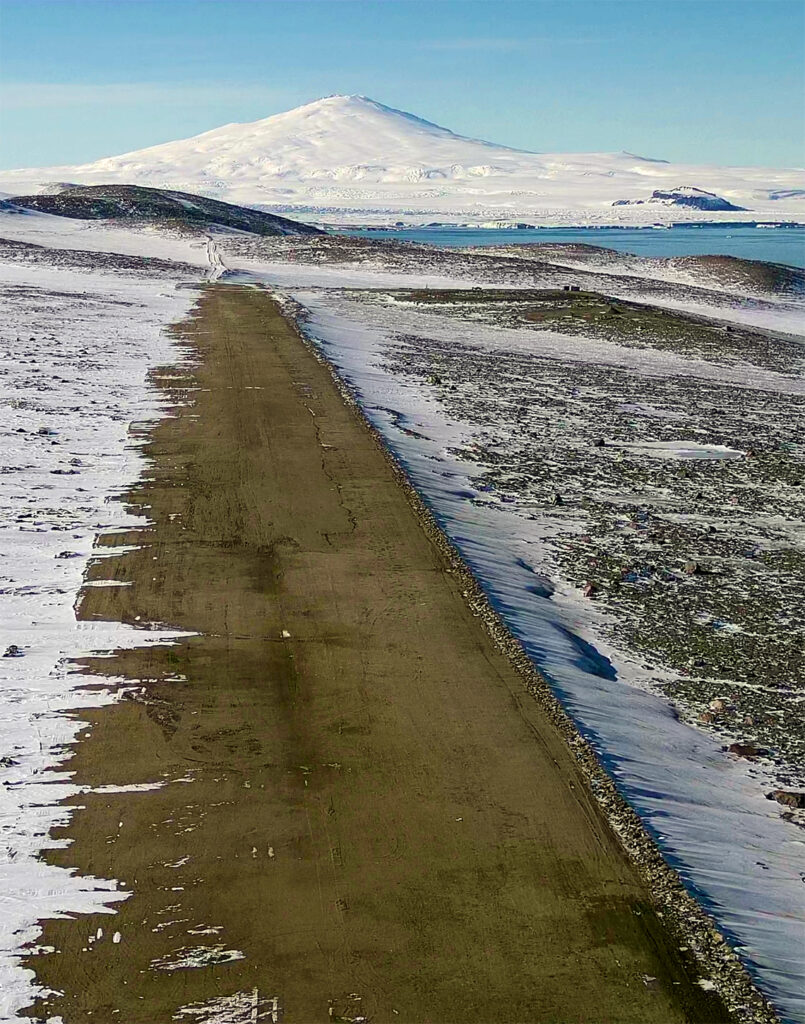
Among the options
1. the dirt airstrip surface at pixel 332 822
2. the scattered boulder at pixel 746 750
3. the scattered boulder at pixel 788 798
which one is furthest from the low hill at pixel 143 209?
the scattered boulder at pixel 788 798

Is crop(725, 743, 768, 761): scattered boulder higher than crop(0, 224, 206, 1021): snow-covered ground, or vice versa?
crop(0, 224, 206, 1021): snow-covered ground

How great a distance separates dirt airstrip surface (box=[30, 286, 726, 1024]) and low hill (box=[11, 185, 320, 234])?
245ft

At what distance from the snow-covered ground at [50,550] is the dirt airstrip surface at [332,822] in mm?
190

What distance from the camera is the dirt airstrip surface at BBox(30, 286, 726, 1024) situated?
5973 millimetres

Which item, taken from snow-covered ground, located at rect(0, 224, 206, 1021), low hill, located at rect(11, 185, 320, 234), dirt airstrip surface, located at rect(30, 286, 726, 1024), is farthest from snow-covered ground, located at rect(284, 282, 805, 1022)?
low hill, located at rect(11, 185, 320, 234)

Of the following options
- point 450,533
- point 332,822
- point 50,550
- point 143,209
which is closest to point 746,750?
point 332,822

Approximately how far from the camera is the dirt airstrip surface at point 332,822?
597 cm

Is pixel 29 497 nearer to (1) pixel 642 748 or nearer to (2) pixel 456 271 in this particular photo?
(1) pixel 642 748

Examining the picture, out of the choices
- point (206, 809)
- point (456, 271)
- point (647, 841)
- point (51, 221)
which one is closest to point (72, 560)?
point (206, 809)

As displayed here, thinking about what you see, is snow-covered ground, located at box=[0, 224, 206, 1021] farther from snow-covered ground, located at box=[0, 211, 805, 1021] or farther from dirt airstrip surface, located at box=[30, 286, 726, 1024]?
dirt airstrip surface, located at box=[30, 286, 726, 1024]

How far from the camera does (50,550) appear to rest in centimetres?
1228

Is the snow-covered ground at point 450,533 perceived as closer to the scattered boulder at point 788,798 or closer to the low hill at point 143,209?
the scattered boulder at point 788,798

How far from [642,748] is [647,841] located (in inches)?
65.3

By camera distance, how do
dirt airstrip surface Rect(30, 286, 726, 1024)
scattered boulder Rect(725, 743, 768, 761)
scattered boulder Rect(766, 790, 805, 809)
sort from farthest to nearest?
1. scattered boulder Rect(725, 743, 768, 761)
2. scattered boulder Rect(766, 790, 805, 809)
3. dirt airstrip surface Rect(30, 286, 726, 1024)
